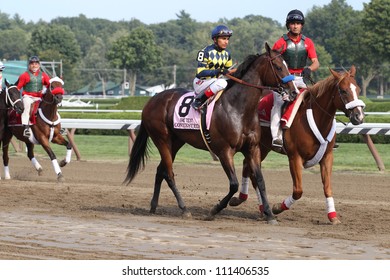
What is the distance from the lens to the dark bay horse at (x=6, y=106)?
47.3 ft

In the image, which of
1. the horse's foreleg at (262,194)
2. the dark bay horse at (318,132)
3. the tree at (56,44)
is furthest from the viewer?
the tree at (56,44)

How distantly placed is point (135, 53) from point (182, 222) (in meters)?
83.4

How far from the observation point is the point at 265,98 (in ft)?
32.2

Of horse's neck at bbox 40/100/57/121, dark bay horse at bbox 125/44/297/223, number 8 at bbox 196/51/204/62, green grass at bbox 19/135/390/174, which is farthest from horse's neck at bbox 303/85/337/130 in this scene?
horse's neck at bbox 40/100/57/121

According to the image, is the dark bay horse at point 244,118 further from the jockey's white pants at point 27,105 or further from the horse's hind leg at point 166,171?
the jockey's white pants at point 27,105

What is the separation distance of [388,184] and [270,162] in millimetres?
3973

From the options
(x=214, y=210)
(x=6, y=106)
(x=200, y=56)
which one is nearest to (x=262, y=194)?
(x=214, y=210)

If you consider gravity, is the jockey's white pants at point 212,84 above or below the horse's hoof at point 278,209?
above

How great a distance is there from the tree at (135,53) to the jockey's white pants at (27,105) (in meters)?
74.6

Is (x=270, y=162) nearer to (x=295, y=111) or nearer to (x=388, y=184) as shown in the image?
(x=388, y=184)

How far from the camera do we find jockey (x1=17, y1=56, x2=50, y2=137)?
1445 cm

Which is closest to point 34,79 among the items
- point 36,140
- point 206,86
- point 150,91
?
point 36,140

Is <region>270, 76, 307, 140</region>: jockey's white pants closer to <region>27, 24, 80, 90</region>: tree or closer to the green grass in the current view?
the green grass

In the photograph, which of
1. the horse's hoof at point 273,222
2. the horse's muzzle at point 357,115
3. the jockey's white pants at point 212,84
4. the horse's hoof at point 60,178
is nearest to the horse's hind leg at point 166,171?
the jockey's white pants at point 212,84
